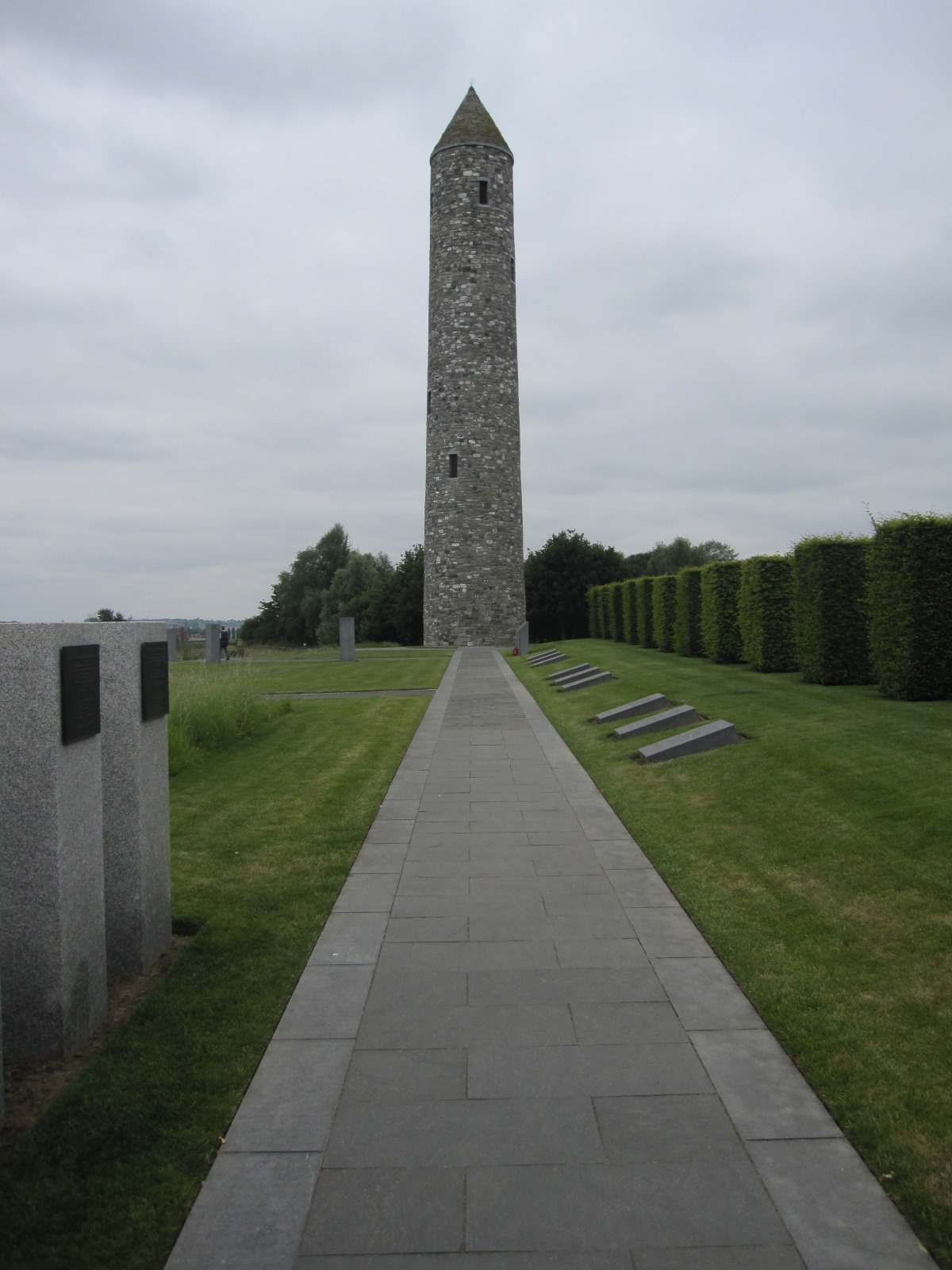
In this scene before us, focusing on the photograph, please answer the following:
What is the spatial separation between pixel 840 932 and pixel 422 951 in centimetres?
189

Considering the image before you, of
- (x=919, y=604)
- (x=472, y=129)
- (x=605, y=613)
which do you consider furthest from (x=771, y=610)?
A: (x=472, y=129)

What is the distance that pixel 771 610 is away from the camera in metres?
14.6

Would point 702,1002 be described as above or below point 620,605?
below

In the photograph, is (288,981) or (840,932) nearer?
(288,981)

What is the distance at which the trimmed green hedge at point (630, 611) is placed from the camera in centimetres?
2616

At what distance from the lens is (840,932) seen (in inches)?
175

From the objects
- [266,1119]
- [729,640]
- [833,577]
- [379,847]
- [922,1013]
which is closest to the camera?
[266,1119]

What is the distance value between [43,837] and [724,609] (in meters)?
14.8

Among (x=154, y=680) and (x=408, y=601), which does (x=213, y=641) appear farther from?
(x=154, y=680)

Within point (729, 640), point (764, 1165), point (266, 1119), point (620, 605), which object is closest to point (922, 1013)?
point (764, 1165)

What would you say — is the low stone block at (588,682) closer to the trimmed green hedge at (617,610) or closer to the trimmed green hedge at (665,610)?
the trimmed green hedge at (665,610)

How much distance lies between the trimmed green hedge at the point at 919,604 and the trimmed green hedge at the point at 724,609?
19.9 feet

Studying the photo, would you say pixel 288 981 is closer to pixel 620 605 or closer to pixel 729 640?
pixel 729 640

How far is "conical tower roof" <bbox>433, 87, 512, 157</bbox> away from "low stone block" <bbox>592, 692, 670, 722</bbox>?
2590cm
